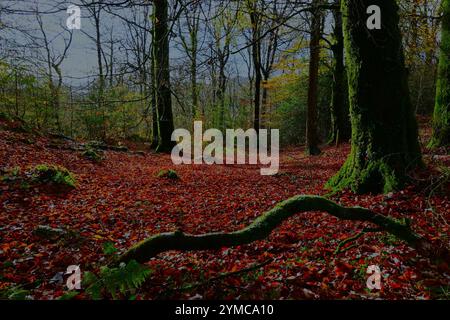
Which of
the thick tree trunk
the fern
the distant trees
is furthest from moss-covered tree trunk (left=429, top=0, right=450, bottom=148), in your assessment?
the fern

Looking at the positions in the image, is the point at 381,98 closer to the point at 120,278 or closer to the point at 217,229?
the point at 217,229

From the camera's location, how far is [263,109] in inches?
1158

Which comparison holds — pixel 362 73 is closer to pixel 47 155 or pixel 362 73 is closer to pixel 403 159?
pixel 403 159

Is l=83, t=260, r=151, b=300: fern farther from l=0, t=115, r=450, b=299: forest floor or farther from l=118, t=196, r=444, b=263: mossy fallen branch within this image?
l=118, t=196, r=444, b=263: mossy fallen branch

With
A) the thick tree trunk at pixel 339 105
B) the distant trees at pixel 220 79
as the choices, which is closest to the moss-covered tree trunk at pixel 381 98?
the distant trees at pixel 220 79

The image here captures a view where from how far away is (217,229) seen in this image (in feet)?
17.1

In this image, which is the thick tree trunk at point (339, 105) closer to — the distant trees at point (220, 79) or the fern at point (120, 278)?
the distant trees at point (220, 79)

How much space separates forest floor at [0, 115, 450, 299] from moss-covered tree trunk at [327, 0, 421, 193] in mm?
379

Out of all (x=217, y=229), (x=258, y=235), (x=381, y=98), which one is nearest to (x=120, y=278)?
(x=258, y=235)

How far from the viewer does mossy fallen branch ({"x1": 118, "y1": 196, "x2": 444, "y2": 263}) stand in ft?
10.5

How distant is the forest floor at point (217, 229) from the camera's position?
10.0ft

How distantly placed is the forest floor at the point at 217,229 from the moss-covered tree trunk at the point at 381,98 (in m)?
0.38

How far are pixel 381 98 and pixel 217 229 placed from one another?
3.70 metres

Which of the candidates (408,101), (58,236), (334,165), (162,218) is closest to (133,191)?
(162,218)
